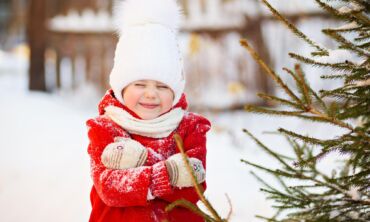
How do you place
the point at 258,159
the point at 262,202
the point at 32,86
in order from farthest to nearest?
the point at 32,86 → the point at 258,159 → the point at 262,202

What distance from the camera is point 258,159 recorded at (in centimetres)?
531

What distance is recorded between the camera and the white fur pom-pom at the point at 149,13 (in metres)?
2.29

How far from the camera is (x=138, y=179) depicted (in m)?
2.02

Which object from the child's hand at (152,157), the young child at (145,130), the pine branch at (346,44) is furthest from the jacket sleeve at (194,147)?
the pine branch at (346,44)

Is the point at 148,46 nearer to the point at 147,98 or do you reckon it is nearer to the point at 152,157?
the point at 147,98

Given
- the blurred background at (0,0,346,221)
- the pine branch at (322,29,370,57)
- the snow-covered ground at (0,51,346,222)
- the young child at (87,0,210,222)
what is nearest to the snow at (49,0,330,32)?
the blurred background at (0,0,346,221)

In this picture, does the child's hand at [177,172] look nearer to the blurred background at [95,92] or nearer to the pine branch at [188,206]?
the pine branch at [188,206]

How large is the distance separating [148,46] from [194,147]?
468 mm

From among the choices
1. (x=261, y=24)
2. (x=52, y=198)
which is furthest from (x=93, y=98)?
(x=52, y=198)

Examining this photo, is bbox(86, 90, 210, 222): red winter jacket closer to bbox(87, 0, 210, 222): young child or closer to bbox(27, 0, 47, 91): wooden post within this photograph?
bbox(87, 0, 210, 222): young child

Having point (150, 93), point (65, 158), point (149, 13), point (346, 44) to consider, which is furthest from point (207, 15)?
point (346, 44)

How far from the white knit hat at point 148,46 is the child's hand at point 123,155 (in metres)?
0.28

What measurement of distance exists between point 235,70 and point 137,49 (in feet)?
19.3

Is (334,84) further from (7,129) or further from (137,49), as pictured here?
(137,49)
